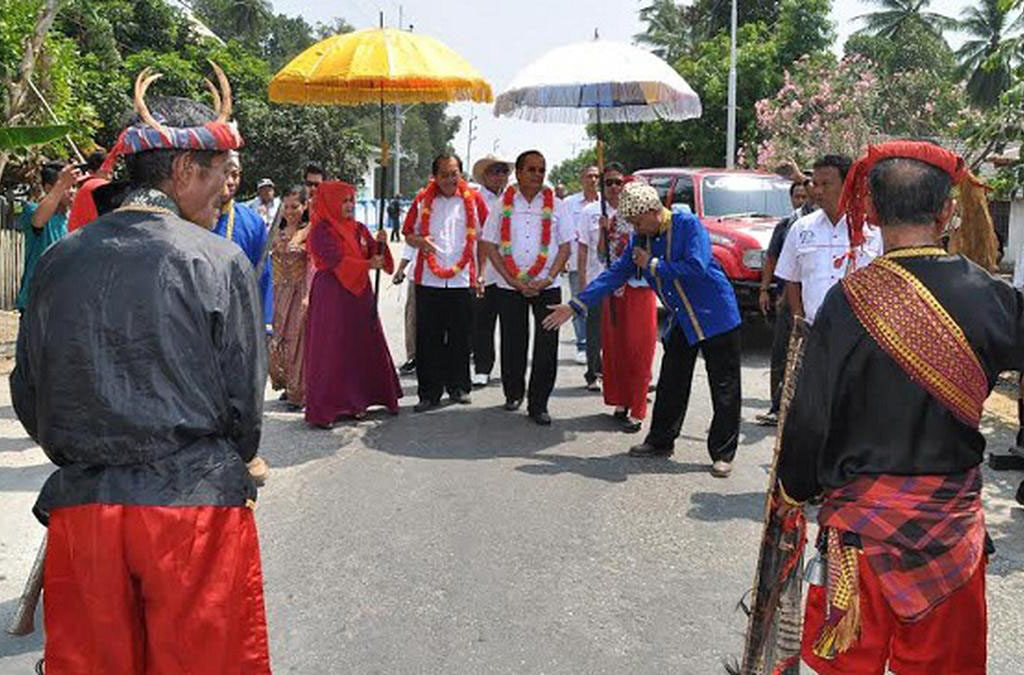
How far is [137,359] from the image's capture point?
7.98 feet

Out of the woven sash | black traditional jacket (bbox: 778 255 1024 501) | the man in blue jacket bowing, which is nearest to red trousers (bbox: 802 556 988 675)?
black traditional jacket (bbox: 778 255 1024 501)

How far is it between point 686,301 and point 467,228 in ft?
8.35

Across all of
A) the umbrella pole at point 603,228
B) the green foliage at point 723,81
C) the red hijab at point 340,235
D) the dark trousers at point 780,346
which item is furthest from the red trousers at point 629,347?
the green foliage at point 723,81

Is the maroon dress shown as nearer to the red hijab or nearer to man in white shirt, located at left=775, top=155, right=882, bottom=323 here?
the red hijab

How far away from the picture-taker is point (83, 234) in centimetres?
254

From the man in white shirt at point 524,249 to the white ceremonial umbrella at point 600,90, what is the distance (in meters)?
0.60

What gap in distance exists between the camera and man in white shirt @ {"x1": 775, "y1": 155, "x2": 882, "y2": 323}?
19.7ft

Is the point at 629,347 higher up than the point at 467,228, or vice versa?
the point at 467,228

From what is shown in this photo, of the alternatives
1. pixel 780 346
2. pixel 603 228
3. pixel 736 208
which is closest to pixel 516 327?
pixel 603 228

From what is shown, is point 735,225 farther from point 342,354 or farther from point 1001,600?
point 1001,600

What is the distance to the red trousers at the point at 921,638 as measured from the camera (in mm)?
2619

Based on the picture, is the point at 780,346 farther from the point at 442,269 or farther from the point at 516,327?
the point at 442,269

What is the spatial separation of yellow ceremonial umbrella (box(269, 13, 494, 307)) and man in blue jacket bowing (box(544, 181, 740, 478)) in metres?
Answer: 1.91

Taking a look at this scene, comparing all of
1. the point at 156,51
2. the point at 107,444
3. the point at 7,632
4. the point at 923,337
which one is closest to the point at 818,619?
the point at 923,337
